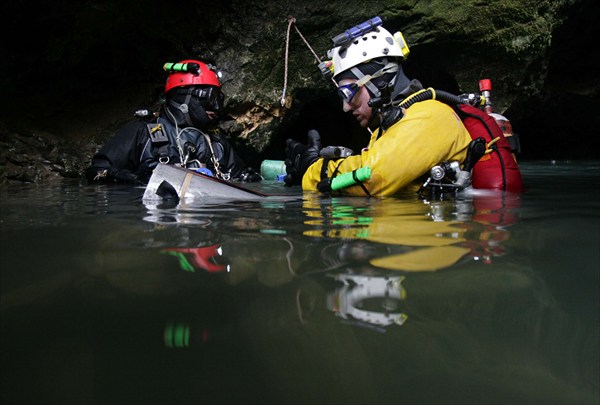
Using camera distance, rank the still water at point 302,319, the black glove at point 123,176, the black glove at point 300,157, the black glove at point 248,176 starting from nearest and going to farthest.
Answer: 1. the still water at point 302,319
2. the black glove at point 300,157
3. the black glove at point 123,176
4. the black glove at point 248,176

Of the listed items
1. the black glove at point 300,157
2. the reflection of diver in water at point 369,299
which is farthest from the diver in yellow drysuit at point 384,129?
the reflection of diver in water at point 369,299

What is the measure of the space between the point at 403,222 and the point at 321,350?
1.32 m

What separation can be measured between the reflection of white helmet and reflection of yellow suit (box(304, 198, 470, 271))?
1.55m

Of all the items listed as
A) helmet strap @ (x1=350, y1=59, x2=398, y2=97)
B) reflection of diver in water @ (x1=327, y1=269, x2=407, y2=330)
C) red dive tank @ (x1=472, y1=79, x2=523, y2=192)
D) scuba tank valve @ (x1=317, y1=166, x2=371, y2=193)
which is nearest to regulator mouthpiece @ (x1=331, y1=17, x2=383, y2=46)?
helmet strap @ (x1=350, y1=59, x2=398, y2=97)

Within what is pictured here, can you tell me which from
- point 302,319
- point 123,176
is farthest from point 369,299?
point 123,176

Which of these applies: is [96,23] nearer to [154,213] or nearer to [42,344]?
[154,213]

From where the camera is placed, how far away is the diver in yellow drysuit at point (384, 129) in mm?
3434

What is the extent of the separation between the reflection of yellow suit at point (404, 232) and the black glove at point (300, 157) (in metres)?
1.53

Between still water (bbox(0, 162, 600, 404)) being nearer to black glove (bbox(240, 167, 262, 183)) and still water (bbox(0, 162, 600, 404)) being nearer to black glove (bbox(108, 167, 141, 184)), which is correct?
black glove (bbox(108, 167, 141, 184))

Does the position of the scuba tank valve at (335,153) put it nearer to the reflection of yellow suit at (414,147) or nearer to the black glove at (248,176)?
the reflection of yellow suit at (414,147)

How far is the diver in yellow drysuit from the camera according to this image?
343 cm

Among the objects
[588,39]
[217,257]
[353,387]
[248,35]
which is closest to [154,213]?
[217,257]

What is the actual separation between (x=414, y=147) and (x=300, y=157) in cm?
136

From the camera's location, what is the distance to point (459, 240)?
169cm
